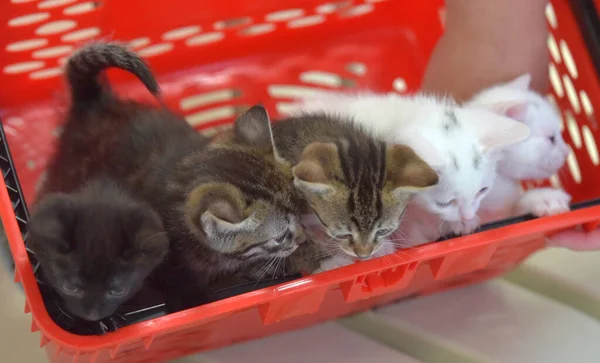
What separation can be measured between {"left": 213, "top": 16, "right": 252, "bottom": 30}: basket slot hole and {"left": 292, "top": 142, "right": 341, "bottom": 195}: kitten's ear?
64cm

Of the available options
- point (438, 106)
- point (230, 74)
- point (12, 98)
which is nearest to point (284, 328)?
point (438, 106)

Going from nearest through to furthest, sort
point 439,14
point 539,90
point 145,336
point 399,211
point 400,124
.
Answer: point 145,336 < point 399,211 < point 400,124 < point 539,90 < point 439,14

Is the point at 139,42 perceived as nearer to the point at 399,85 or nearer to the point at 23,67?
the point at 23,67

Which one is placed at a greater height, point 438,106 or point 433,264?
point 438,106

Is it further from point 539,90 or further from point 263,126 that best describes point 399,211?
point 539,90

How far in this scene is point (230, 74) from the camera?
1463mm

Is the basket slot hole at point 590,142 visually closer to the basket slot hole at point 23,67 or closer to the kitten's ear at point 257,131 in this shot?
the kitten's ear at point 257,131

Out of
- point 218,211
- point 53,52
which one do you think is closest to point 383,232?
point 218,211

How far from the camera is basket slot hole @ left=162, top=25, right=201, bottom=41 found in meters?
1.36

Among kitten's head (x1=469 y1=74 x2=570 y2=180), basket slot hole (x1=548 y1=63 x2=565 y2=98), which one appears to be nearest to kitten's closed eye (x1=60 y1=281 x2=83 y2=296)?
kitten's head (x1=469 y1=74 x2=570 y2=180)

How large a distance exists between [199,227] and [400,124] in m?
0.39

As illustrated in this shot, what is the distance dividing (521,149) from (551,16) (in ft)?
1.14

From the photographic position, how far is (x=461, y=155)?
0.93m

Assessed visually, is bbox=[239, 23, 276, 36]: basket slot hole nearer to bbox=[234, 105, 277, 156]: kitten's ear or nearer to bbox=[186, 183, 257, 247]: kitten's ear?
bbox=[234, 105, 277, 156]: kitten's ear
